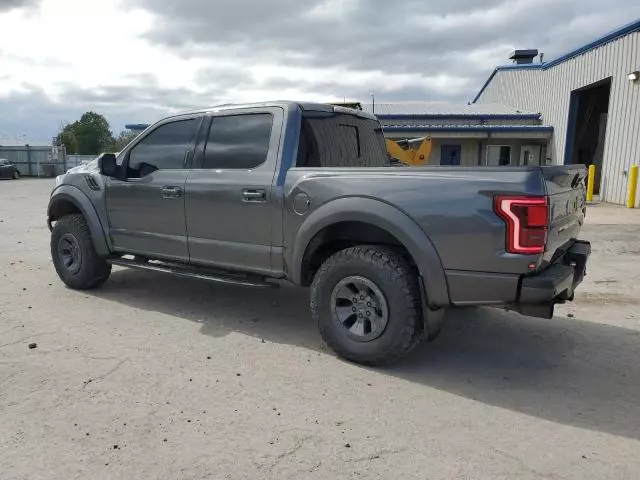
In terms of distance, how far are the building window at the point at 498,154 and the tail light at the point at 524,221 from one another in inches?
1036

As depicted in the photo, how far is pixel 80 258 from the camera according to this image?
5.57 meters

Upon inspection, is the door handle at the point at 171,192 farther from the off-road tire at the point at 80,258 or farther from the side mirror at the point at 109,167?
the off-road tire at the point at 80,258

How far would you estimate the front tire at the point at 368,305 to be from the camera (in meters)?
3.50

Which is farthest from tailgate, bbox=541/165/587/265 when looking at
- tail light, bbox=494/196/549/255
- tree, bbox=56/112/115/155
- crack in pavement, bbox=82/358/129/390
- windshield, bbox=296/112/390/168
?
tree, bbox=56/112/115/155

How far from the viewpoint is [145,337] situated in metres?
4.29

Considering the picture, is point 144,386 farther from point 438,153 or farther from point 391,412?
point 438,153

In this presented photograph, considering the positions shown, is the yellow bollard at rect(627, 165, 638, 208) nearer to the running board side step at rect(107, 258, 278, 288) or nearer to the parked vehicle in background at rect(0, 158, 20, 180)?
the running board side step at rect(107, 258, 278, 288)

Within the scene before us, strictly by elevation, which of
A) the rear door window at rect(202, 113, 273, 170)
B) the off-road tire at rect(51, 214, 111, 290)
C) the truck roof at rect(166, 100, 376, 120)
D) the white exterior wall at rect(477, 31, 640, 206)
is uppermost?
the white exterior wall at rect(477, 31, 640, 206)

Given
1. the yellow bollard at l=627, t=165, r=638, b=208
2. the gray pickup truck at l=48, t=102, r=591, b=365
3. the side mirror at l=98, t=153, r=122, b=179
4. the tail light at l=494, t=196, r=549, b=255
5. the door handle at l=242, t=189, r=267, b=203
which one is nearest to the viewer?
the tail light at l=494, t=196, r=549, b=255

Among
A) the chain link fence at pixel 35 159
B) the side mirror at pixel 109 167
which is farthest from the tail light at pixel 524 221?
the chain link fence at pixel 35 159

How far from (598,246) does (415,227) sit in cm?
677

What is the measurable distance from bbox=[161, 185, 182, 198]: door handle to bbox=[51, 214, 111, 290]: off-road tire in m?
1.37

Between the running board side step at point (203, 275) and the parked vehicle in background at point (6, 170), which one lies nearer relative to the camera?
the running board side step at point (203, 275)

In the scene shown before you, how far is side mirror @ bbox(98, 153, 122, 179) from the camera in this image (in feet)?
16.5
